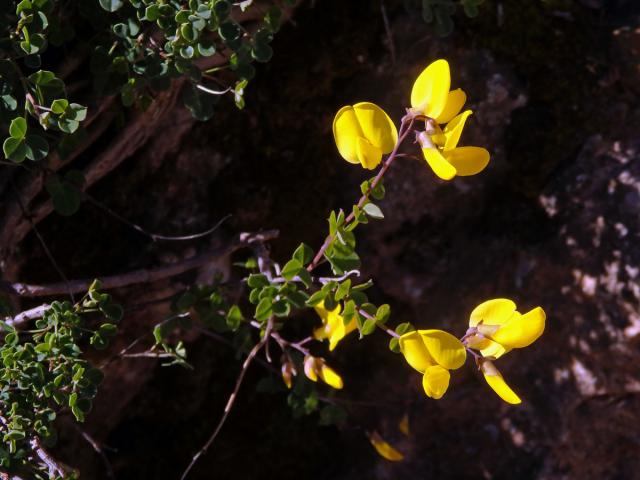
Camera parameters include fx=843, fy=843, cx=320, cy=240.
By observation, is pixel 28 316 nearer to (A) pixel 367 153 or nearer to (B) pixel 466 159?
(A) pixel 367 153

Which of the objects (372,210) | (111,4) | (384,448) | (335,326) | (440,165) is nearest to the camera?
(440,165)

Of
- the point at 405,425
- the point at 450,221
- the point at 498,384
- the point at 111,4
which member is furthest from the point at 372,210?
the point at 405,425

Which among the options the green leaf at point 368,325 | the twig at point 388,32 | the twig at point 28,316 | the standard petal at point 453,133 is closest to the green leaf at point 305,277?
the green leaf at point 368,325

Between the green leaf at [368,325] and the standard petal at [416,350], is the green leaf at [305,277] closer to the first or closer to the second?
the green leaf at [368,325]

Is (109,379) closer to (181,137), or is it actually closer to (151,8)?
(181,137)

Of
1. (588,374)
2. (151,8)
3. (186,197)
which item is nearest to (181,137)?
(186,197)

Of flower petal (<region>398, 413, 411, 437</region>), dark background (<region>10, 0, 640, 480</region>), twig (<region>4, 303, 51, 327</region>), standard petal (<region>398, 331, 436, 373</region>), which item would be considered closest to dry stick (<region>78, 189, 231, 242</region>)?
dark background (<region>10, 0, 640, 480</region>)
